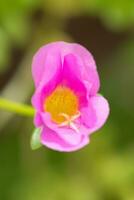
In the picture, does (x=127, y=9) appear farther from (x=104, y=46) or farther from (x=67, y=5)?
(x=104, y=46)

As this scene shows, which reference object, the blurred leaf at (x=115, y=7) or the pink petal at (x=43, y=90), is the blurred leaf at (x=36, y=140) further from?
the blurred leaf at (x=115, y=7)

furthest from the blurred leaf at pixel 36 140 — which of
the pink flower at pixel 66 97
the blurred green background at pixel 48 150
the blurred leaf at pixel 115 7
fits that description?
the blurred leaf at pixel 115 7

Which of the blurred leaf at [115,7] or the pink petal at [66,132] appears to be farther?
the blurred leaf at [115,7]

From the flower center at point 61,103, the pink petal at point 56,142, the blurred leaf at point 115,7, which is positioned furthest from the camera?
the blurred leaf at point 115,7

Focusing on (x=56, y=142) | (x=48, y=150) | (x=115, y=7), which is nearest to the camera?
(x=56, y=142)

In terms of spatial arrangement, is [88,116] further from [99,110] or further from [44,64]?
[44,64]

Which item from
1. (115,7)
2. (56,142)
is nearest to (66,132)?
(56,142)

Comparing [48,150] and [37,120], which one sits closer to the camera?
[37,120]

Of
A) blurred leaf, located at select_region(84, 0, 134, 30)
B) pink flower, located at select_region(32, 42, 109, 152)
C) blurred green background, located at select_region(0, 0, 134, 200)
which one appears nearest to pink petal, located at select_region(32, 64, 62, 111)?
pink flower, located at select_region(32, 42, 109, 152)
